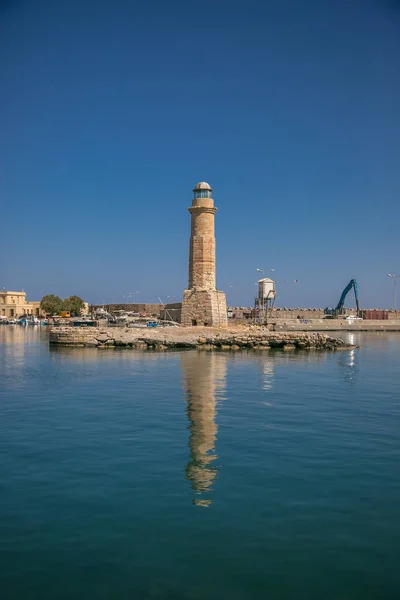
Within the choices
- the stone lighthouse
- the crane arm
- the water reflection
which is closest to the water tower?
the crane arm

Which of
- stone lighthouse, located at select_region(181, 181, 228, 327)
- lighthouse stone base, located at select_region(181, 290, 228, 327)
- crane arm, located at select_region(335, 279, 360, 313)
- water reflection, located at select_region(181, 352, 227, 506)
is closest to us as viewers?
water reflection, located at select_region(181, 352, 227, 506)

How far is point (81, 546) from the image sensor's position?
18.6 ft

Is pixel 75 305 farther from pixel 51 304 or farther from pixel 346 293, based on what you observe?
pixel 346 293

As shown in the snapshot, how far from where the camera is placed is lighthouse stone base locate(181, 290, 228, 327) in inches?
1510

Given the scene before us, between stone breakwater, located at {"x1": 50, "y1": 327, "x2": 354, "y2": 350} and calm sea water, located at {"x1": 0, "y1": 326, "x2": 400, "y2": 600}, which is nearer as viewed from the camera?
calm sea water, located at {"x1": 0, "y1": 326, "x2": 400, "y2": 600}

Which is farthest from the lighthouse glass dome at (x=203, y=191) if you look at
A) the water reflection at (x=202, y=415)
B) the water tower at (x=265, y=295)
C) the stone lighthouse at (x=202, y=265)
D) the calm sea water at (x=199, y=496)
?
the water tower at (x=265, y=295)

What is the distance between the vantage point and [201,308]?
38.6m

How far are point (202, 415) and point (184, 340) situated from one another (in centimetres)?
2150

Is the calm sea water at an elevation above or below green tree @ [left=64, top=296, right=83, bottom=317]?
below

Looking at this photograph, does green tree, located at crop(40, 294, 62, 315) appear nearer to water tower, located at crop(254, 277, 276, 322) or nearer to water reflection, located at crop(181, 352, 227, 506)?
water tower, located at crop(254, 277, 276, 322)

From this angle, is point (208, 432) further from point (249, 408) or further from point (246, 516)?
point (246, 516)

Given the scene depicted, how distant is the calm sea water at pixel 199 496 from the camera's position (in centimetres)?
506

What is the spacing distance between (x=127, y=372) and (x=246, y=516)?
14.7 meters

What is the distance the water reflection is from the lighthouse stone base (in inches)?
509
